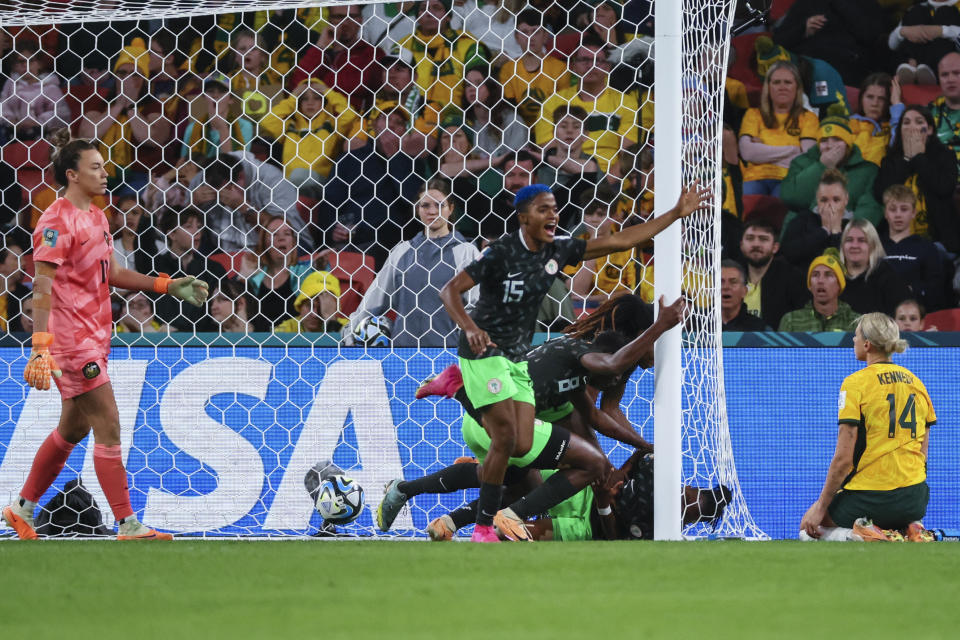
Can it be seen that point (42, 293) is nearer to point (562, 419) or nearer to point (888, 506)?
point (562, 419)

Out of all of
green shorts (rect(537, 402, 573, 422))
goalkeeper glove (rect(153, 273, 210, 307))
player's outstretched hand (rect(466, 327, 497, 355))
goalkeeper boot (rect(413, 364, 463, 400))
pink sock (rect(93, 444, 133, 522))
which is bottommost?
pink sock (rect(93, 444, 133, 522))

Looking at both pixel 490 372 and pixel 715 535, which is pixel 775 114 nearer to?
pixel 715 535

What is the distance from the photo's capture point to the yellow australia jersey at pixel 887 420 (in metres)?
5.89

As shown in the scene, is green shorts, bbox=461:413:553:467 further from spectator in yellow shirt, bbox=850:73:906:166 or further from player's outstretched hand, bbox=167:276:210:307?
spectator in yellow shirt, bbox=850:73:906:166

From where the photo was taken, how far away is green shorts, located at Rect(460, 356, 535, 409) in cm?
554

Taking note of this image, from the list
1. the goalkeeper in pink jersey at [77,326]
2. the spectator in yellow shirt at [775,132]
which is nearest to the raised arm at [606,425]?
the goalkeeper in pink jersey at [77,326]

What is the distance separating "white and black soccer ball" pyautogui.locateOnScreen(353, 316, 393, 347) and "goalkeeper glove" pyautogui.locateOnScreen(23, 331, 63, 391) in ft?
5.86

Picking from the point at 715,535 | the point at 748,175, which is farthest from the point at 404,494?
the point at 748,175

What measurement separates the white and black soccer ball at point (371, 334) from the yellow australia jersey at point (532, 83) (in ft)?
7.45

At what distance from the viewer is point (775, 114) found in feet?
30.9

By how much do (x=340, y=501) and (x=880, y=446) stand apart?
8.49 ft

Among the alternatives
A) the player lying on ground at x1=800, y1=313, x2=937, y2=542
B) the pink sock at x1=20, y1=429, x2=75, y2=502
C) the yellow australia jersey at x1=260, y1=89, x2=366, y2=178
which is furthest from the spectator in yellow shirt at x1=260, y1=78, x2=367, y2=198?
the player lying on ground at x1=800, y1=313, x2=937, y2=542

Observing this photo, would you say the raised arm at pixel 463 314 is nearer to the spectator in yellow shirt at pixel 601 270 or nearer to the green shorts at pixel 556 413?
the green shorts at pixel 556 413

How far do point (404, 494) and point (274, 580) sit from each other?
2.59 m
